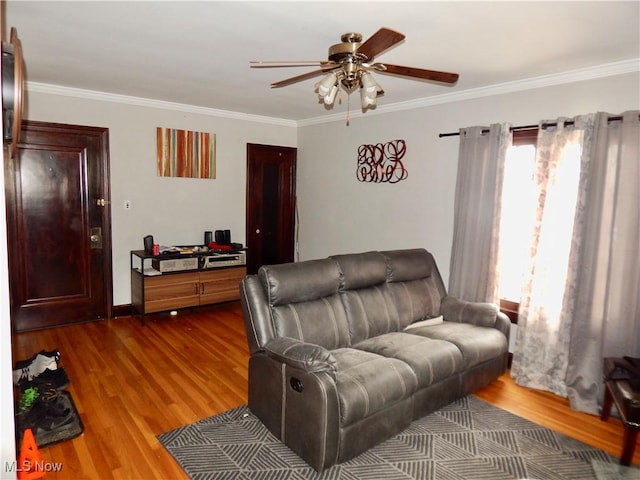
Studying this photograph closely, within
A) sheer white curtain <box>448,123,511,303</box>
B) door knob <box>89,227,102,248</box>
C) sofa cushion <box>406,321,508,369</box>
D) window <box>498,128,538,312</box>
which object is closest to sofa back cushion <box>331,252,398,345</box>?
sofa cushion <box>406,321,508,369</box>

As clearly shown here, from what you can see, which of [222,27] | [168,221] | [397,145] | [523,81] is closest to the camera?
[222,27]

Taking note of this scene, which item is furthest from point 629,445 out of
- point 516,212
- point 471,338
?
point 516,212

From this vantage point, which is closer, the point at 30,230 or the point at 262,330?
the point at 262,330

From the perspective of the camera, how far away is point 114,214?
4.56m

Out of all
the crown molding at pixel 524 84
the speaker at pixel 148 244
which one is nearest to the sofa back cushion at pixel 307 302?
the crown molding at pixel 524 84

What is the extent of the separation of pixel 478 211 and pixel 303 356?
7.44 feet

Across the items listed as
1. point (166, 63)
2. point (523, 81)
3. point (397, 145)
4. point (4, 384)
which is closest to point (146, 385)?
point (4, 384)

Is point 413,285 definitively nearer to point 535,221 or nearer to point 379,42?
point 535,221

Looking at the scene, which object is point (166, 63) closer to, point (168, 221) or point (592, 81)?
point (168, 221)

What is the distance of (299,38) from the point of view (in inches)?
104

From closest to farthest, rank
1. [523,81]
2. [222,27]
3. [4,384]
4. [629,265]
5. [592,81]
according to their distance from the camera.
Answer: [4,384] → [222,27] → [629,265] → [592,81] → [523,81]

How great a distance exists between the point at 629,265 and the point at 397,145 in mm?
2411

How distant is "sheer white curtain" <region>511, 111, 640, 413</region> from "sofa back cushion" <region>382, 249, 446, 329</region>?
73 centimetres

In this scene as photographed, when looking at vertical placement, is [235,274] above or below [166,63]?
below
